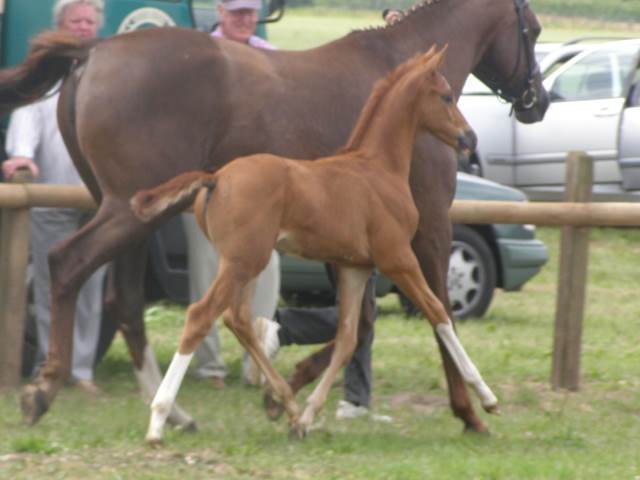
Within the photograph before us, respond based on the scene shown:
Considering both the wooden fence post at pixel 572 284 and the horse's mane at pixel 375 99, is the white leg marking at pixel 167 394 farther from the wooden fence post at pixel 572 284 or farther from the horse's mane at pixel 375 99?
the wooden fence post at pixel 572 284

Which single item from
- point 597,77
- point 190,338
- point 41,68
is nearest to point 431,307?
point 190,338

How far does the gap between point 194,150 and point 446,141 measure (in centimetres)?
118

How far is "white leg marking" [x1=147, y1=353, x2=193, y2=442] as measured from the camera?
21.9 ft

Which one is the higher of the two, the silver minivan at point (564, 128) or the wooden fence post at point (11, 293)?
the wooden fence post at point (11, 293)

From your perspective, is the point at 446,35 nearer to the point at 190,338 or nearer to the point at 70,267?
the point at 70,267

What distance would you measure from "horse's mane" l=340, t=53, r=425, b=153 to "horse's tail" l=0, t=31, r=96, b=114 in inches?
52.2

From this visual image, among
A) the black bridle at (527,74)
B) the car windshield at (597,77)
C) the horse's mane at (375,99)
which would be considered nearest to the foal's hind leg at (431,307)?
the horse's mane at (375,99)

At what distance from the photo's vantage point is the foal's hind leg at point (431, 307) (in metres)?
7.12

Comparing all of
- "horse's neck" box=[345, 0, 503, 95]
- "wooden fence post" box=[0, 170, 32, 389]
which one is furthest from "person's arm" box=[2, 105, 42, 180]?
"horse's neck" box=[345, 0, 503, 95]

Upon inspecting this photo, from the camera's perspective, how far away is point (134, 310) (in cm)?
786

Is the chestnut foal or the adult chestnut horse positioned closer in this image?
the chestnut foal

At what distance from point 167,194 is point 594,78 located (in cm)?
1169

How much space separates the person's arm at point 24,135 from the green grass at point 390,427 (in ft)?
4.18

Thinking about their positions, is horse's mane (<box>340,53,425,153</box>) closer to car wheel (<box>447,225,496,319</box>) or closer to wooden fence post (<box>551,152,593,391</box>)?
wooden fence post (<box>551,152,593,391</box>)
